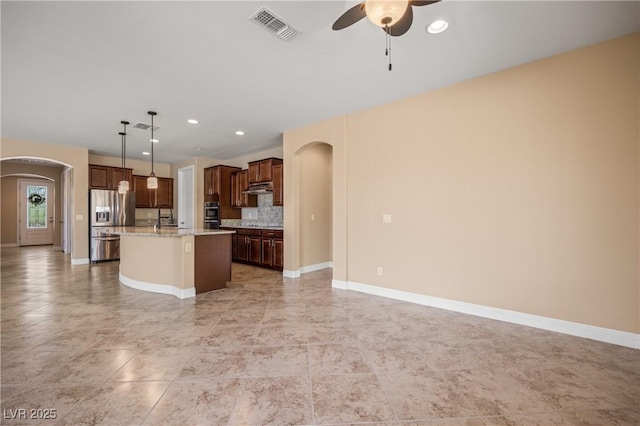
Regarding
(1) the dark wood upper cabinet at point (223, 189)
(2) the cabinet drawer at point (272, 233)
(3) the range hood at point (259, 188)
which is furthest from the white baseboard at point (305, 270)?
(1) the dark wood upper cabinet at point (223, 189)

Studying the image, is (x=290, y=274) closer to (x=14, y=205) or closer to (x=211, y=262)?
(x=211, y=262)

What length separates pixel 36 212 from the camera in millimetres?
10219

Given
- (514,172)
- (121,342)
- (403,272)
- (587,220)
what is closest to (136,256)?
(121,342)

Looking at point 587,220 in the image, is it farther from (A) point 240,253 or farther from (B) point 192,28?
(A) point 240,253

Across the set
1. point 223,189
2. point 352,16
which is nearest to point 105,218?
point 223,189

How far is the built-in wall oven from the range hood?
1090 mm

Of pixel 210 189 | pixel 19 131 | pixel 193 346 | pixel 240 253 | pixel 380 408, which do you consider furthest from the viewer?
pixel 210 189

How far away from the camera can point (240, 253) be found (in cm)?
660

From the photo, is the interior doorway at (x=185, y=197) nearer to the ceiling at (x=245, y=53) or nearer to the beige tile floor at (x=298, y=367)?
the ceiling at (x=245, y=53)

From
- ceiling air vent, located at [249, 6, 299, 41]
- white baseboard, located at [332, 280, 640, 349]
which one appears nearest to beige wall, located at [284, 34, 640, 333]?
white baseboard, located at [332, 280, 640, 349]

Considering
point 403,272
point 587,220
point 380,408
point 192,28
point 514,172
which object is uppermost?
point 192,28

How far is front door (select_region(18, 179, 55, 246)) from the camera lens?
9922mm

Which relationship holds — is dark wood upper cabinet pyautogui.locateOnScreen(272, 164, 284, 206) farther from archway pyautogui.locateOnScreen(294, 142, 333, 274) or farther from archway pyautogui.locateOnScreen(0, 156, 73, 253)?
archway pyautogui.locateOnScreen(0, 156, 73, 253)

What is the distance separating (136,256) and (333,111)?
3.79 metres
